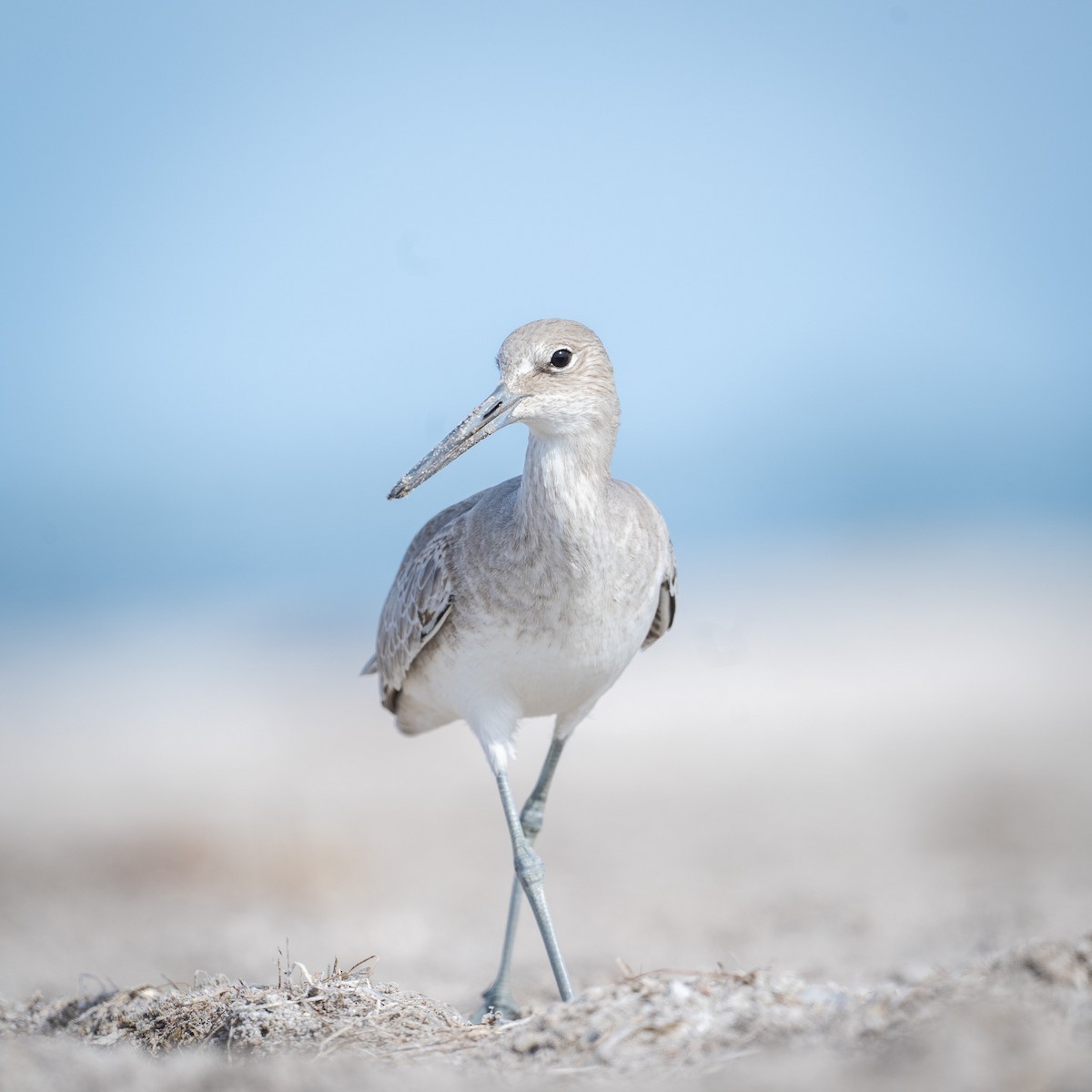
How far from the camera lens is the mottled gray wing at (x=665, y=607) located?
6556mm

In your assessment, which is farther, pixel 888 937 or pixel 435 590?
pixel 888 937

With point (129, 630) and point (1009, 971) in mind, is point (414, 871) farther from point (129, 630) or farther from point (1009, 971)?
point (129, 630)

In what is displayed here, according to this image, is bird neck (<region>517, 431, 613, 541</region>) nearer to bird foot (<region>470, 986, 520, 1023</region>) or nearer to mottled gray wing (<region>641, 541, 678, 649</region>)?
mottled gray wing (<region>641, 541, 678, 649</region>)

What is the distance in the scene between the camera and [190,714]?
62.6 feet

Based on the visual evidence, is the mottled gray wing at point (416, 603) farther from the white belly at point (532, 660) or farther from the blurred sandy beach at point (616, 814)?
the blurred sandy beach at point (616, 814)

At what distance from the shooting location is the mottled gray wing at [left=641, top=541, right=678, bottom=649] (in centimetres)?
656

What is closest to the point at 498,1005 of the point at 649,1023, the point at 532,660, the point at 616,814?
the point at 532,660

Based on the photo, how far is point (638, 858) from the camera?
10.6m

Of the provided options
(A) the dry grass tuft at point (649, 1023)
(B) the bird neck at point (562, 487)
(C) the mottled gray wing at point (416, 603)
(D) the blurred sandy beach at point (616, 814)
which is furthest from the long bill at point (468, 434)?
(D) the blurred sandy beach at point (616, 814)

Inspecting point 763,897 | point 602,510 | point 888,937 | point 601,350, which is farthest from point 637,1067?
point 763,897

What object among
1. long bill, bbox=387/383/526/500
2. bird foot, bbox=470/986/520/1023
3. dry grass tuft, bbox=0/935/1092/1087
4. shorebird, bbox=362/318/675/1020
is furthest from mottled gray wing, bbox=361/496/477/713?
dry grass tuft, bbox=0/935/1092/1087

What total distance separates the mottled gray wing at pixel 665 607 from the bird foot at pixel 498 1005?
1.85m

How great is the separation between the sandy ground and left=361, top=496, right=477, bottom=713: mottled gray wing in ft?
5.64

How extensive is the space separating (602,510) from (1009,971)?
2.67 m
